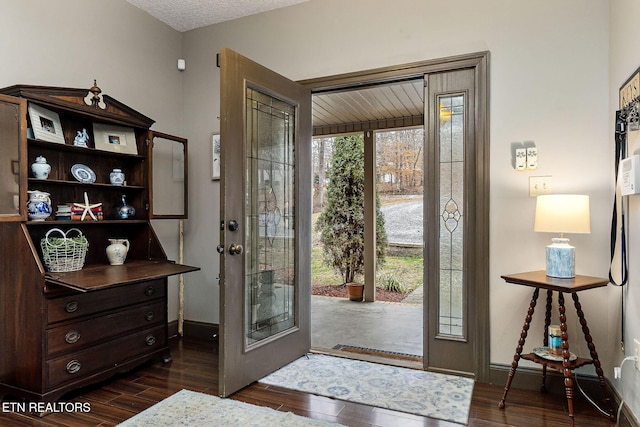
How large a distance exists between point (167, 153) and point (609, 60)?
137 inches

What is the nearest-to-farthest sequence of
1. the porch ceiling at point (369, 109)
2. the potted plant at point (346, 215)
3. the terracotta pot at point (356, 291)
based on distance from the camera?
the porch ceiling at point (369, 109) < the terracotta pot at point (356, 291) < the potted plant at point (346, 215)

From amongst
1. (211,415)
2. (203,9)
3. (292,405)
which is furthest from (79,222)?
(203,9)

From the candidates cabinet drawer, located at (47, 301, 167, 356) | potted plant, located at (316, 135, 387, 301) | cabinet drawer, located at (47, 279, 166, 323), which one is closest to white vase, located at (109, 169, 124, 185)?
cabinet drawer, located at (47, 279, 166, 323)

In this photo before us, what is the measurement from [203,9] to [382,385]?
3.38m

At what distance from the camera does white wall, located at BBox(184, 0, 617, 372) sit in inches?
104

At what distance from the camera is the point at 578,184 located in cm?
268

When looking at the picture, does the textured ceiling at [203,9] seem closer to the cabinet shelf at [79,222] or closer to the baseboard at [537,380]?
the cabinet shelf at [79,222]

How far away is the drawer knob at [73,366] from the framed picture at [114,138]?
4.88 ft

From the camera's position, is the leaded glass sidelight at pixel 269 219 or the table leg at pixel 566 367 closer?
the table leg at pixel 566 367

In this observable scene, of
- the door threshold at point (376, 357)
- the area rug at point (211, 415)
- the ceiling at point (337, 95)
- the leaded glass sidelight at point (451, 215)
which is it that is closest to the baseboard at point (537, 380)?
the leaded glass sidelight at point (451, 215)

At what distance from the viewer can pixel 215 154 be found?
3.90 metres

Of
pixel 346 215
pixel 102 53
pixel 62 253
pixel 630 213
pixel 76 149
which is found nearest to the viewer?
pixel 630 213

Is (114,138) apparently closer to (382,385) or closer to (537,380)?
(382,385)

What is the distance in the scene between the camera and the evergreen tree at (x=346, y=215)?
725 cm
